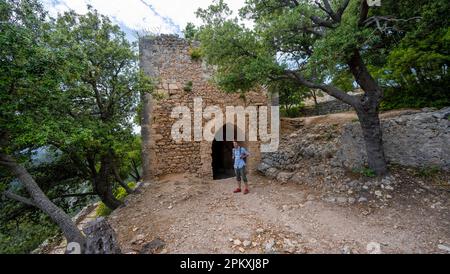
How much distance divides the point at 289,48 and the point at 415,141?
13.1 ft

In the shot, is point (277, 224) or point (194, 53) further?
point (194, 53)

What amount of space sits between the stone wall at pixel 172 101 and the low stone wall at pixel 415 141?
11.7ft

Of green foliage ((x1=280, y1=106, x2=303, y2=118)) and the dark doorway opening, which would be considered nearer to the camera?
green foliage ((x1=280, y1=106, x2=303, y2=118))

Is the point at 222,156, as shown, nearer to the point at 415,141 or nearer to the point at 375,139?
the point at 375,139

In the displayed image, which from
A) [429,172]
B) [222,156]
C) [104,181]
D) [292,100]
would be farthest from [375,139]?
[222,156]

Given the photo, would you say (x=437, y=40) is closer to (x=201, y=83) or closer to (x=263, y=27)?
(x=263, y=27)

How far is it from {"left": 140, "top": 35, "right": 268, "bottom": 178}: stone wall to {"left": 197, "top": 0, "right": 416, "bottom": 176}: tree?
2.35m

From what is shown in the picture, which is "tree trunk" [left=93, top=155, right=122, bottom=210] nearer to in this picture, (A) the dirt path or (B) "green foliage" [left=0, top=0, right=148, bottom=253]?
(B) "green foliage" [left=0, top=0, right=148, bottom=253]

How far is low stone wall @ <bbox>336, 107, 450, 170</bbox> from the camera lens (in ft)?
16.6

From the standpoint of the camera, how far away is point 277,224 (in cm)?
454

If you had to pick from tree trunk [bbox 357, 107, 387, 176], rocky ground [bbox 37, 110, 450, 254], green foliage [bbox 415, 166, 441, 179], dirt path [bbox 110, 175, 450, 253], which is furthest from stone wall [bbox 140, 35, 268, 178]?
green foliage [bbox 415, 166, 441, 179]

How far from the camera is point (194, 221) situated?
4891 millimetres

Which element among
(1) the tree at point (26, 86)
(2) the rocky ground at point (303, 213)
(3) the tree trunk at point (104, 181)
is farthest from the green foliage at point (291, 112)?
(1) the tree at point (26, 86)
